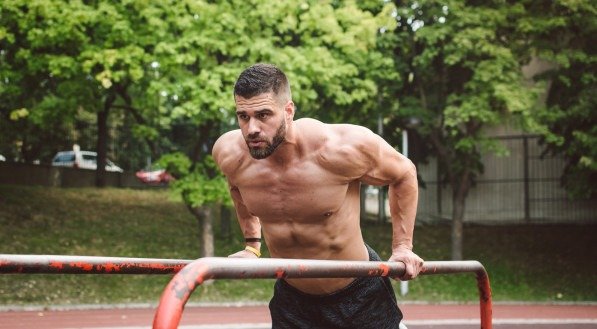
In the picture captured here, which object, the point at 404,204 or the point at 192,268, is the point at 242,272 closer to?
the point at 192,268

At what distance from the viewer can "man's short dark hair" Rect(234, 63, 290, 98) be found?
297cm

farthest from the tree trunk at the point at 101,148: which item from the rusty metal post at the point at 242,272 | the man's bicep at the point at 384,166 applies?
the rusty metal post at the point at 242,272

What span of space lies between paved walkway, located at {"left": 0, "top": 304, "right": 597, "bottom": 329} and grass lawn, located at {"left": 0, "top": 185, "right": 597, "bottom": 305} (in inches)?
31.7

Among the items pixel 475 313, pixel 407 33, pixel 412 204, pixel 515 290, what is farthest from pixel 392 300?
pixel 407 33

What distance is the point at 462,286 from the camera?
1490 cm

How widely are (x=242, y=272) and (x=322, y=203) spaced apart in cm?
140

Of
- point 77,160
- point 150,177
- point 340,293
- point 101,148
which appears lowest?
point 150,177

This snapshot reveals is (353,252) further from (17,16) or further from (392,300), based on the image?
(17,16)

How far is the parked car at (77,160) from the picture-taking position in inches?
1006

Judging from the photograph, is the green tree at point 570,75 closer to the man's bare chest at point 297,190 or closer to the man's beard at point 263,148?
the man's bare chest at point 297,190

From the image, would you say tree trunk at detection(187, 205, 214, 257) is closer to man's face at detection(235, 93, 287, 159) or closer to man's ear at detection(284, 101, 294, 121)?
man's ear at detection(284, 101, 294, 121)

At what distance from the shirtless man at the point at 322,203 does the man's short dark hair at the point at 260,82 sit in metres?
0.17

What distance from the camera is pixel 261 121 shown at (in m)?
3.02

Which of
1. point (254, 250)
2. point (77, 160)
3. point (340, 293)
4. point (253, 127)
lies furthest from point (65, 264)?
point (77, 160)
